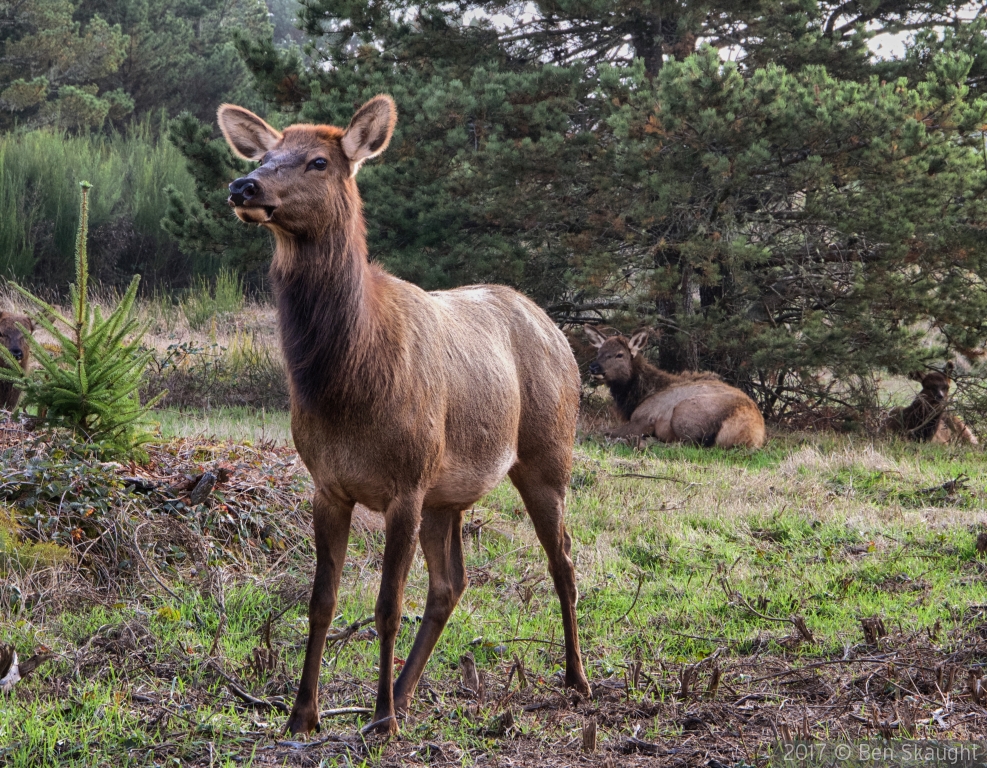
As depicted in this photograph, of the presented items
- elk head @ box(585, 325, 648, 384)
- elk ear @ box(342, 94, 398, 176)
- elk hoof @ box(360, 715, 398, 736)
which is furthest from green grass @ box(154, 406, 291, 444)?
elk hoof @ box(360, 715, 398, 736)

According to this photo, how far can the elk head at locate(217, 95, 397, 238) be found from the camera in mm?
4168

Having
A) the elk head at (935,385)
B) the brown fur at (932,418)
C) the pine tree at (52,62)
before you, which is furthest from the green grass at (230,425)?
the pine tree at (52,62)

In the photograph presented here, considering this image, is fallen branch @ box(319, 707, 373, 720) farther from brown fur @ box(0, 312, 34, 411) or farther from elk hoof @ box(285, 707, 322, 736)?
brown fur @ box(0, 312, 34, 411)

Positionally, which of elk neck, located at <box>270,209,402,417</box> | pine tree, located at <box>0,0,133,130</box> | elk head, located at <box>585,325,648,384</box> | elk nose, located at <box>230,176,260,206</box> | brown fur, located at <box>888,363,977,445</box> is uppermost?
pine tree, located at <box>0,0,133,130</box>

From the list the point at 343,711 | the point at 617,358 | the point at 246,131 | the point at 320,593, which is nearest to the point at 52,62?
the point at 617,358

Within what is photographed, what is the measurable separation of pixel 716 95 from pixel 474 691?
913 centimetres

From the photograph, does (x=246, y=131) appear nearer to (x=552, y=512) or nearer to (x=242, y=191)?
(x=242, y=191)

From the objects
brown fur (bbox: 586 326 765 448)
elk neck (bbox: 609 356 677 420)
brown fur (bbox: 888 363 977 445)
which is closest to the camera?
brown fur (bbox: 586 326 765 448)

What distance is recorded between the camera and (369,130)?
4609 mm

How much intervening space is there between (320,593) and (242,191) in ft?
5.53

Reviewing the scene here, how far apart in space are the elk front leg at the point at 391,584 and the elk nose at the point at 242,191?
135cm

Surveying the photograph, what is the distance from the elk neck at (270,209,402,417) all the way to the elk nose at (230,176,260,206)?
30 cm

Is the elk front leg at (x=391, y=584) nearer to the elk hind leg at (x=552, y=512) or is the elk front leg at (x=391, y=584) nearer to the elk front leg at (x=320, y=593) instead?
the elk front leg at (x=320, y=593)

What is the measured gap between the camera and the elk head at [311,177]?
4168 millimetres
